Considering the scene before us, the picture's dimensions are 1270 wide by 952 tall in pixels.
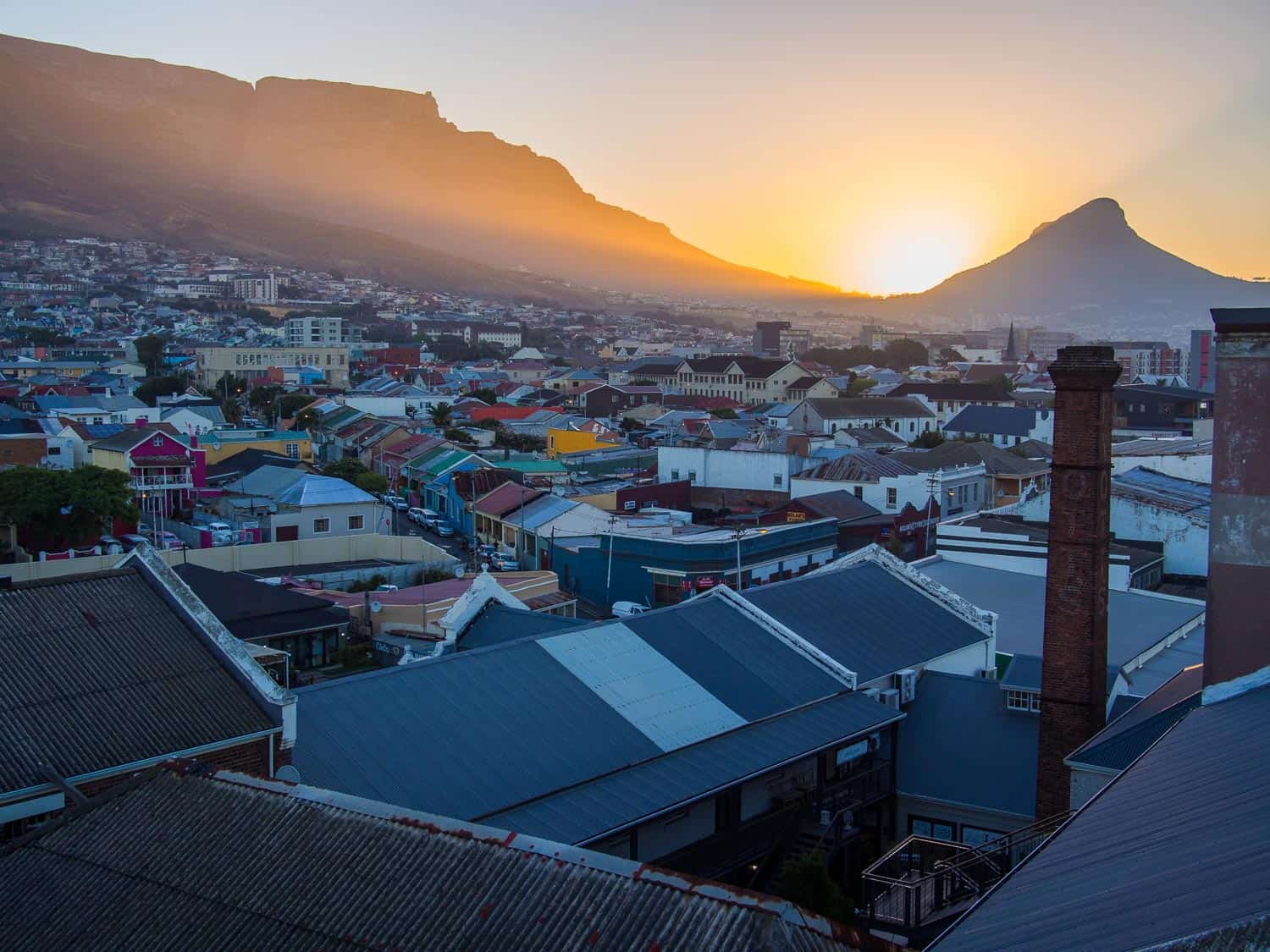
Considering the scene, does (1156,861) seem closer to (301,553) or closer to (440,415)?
(301,553)

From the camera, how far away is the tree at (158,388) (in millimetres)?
77562

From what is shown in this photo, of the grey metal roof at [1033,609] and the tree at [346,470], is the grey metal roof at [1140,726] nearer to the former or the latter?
the grey metal roof at [1033,609]

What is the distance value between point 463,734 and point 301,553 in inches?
892

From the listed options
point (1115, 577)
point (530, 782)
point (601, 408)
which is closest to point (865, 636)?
point (530, 782)

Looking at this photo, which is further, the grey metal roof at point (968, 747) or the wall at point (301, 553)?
the wall at point (301, 553)

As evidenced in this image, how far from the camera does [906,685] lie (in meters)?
17.8

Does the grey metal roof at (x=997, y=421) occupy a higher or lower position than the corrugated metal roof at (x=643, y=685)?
higher

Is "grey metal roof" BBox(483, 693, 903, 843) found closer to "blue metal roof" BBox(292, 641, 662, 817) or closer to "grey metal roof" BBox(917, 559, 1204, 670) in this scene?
"blue metal roof" BBox(292, 641, 662, 817)

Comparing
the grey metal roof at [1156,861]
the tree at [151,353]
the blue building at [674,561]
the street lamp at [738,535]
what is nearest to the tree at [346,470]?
the blue building at [674,561]

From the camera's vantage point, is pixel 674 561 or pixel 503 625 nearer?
pixel 503 625

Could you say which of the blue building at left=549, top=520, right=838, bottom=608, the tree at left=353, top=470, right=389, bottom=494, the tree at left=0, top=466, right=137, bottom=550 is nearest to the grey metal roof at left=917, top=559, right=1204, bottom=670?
the blue building at left=549, top=520, right=838, bottom=608

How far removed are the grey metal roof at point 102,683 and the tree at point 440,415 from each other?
174 ft

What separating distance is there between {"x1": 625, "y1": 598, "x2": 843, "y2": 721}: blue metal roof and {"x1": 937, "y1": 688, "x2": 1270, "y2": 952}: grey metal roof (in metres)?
6.72

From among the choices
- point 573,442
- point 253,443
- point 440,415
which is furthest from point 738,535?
point 440,415
